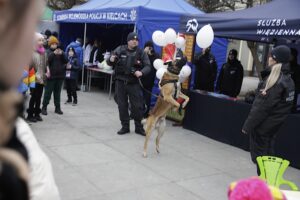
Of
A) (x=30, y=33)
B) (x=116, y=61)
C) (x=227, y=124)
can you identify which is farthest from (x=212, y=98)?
(x=30, y=33)

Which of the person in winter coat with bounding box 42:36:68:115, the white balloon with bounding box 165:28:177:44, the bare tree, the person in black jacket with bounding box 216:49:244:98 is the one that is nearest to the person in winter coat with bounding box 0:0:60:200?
the white balloon with bounding box 165:28:177:44

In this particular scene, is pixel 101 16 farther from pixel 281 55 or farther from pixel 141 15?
pixel 281 55

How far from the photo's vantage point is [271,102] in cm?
492

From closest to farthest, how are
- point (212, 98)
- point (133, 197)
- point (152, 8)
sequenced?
point (133, 197), point (212, 98), point (152, 8)

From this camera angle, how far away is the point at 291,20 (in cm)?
595

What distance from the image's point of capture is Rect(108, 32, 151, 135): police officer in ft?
24.3

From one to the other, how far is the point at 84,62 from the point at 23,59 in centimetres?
1303

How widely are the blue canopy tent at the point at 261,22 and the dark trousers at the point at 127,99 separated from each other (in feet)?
5.79

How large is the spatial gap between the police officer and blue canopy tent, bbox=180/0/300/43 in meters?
1.42

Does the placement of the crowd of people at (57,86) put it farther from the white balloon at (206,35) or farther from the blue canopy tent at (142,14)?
the blue canopy tent at (142,14)

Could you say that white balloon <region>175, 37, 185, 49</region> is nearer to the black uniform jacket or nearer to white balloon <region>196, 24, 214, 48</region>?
white balloon <region>196, 24, 214, 48</region>

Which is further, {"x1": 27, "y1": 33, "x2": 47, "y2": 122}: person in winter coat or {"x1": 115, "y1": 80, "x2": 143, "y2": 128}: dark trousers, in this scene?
{"x1": 27, "y1": 33, "x2": 47, "y2": 122}: person in winter coat

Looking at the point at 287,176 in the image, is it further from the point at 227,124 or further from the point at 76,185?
the point at 76,185

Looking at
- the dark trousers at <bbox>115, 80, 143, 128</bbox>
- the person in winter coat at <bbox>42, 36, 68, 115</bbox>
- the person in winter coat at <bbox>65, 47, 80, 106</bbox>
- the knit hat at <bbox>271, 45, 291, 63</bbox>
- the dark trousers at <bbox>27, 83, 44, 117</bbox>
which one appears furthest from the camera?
the person in winter coat at <bbox>65, 47, 80, 106</bbox>
